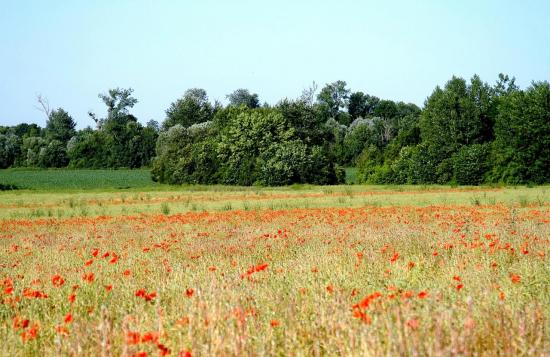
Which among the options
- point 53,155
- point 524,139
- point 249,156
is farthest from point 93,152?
point 524,139

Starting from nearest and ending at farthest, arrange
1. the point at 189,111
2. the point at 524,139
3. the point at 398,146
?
the point at 524,139 < the point at 398,146 < the point at 189,111

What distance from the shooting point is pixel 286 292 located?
19.0ft

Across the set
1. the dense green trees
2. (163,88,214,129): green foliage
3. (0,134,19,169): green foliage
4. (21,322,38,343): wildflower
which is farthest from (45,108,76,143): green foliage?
(21,322,38,343): wildflower

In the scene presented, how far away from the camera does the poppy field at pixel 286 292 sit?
12.4 ft

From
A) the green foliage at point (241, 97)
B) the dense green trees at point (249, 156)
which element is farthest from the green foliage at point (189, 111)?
the dense green trees at point (249, 156)

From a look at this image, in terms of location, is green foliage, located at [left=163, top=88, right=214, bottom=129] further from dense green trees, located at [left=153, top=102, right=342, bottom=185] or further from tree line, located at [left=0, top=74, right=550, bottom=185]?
dense green trees, located at [left=153, top=102, right=342, bottom=185]

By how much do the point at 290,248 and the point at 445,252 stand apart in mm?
2862

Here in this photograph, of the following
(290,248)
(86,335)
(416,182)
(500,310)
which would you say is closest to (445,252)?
(290,248)

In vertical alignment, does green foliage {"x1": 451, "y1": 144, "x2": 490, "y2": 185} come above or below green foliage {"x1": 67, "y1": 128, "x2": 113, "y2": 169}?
below

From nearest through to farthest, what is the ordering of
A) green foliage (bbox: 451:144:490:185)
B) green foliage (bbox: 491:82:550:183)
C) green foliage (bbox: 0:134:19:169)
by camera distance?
1. green foliage (bbox: 491:82:550:183)
2. green foliage (bbox: 451:144:490:185)
3. green foliage (bbox: 0:134:19:169)

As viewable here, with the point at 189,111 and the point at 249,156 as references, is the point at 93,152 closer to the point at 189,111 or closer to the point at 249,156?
the point at 189,111

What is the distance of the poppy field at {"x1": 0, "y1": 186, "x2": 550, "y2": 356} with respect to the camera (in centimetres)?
379

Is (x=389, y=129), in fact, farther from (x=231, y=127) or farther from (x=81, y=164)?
(x=81, y=164)

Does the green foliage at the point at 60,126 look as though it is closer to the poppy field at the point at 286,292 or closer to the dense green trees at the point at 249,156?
the dense green trees at the point at 249,156
